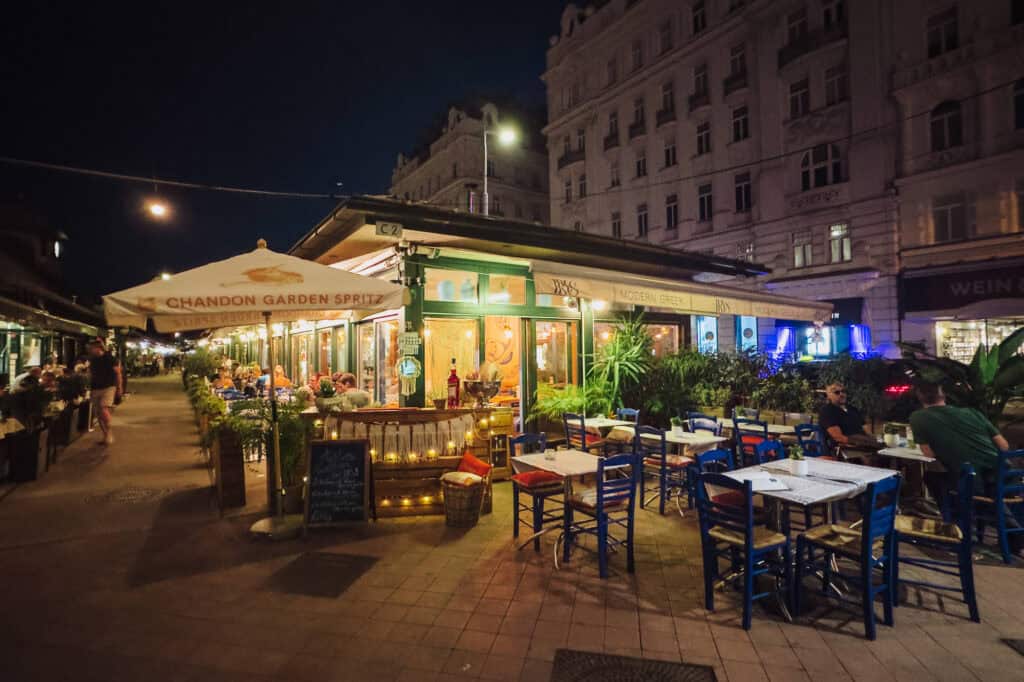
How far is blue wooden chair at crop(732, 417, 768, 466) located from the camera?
22.5ft

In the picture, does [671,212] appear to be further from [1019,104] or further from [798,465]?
[798,465]

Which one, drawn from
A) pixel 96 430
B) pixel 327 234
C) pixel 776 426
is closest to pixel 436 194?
pixel 96 430

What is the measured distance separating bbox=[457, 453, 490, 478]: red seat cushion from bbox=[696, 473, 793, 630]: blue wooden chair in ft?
8.94

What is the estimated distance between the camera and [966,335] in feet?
57.1

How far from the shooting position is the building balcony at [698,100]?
81.5 feet

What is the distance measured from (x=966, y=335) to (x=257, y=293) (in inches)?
828

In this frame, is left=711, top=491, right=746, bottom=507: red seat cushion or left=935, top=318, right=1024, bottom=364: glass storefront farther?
left=935, top=318, right=1024, bottom=364: glass storefront

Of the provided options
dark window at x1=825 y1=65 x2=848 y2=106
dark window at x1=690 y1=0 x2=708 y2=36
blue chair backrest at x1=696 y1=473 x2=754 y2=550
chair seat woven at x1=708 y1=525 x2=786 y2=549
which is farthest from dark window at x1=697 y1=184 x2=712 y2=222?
blue chair backrest at x1=696 y1=473 x2=754 y2=550

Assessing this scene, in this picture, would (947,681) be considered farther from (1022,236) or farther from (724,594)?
(1022,236)

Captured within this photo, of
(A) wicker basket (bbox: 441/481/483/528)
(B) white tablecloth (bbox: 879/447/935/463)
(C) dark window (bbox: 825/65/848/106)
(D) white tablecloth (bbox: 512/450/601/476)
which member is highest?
(C) dark window (bbox: 825/65/848/106)

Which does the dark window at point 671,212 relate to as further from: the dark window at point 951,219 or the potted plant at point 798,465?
the potted plant at point 798,465

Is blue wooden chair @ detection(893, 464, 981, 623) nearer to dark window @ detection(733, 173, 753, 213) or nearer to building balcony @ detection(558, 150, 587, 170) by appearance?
dark window @ detection(733, 173, 753, 213)

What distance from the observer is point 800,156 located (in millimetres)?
21000

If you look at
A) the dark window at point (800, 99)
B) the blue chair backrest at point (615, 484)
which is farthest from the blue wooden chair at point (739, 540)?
the dark window at point (800, 99)
